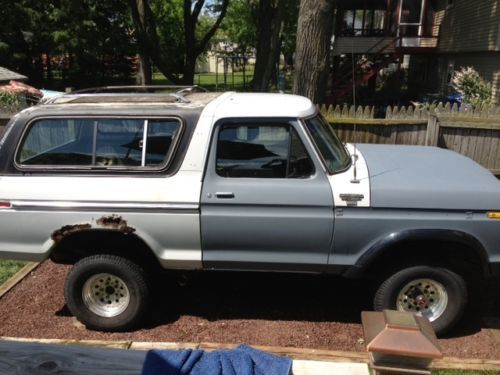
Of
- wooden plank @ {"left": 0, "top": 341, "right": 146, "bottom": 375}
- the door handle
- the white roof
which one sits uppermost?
the white roof

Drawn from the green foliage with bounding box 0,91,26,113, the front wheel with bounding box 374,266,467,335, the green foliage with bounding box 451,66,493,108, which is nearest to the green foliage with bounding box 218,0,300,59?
the green foliage with bounding box 451,66,493,108

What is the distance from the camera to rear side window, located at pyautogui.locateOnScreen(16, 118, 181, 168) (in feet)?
13.8

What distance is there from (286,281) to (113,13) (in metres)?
25.5

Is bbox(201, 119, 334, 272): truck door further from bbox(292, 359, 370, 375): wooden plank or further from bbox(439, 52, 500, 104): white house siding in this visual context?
bbox(439, 52, 500, 104): white house siding

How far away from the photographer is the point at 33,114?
14.0 ft

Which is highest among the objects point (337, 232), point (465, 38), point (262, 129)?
point (465, 38)

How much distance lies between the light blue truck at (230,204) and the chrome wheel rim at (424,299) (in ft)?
0.03

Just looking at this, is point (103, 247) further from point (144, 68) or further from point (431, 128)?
point (144, 68)

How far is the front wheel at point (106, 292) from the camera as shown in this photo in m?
4.29

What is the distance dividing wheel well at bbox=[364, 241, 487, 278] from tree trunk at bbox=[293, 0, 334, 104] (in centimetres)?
526

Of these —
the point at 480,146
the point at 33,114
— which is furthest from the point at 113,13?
the point at 33,114

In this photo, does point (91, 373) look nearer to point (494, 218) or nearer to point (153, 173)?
point (153, 173)

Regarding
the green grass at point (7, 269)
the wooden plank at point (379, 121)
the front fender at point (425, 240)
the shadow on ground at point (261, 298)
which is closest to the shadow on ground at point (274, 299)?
the shadow on ground at point (261, 298)

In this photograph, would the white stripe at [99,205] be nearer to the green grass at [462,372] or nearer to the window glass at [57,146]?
the window glass at [57,146]
